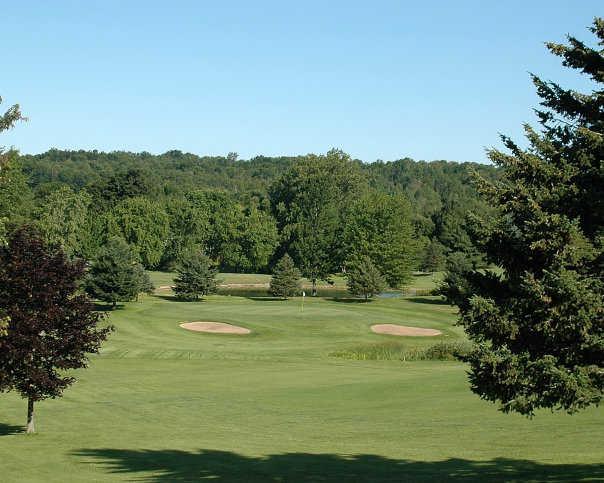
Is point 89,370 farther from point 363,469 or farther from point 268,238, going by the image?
point 268,238

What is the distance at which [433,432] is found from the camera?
24.3m

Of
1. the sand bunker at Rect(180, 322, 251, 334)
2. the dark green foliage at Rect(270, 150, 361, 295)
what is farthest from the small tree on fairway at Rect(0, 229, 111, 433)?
the dark green foliage at Rect(270, 150, 361, 295)

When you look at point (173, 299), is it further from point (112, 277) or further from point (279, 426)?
point (279, 426)

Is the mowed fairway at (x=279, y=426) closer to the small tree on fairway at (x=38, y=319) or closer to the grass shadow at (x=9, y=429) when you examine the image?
the grass shadow at (x=9, y=429)

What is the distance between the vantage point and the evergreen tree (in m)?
12.9

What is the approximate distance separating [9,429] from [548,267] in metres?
20.1

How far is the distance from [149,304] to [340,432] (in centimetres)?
4659

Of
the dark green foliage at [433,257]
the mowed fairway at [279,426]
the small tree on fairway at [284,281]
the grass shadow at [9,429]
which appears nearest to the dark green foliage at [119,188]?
the dark green foliage at [433,257]

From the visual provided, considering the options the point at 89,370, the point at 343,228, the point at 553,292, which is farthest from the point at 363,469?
the point at 343,228

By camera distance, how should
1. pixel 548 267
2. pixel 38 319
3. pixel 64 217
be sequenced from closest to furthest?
1. pixel 548 267
2. pixel 38 319
3. pixel 64 217

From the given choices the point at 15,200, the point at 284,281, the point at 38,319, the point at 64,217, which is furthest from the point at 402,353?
the point at 64,217

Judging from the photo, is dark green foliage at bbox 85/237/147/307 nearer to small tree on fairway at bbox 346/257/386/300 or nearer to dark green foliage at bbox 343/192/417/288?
small tree on fairway at bbox 346/257/386/300

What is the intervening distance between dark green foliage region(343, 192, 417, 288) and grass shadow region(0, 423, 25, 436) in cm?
6925

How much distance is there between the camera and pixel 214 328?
58500 millimetres
